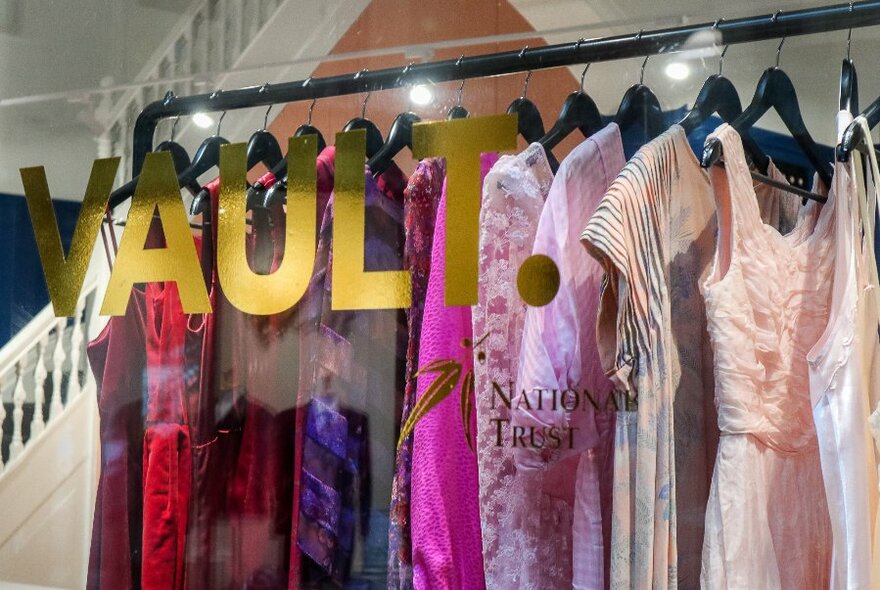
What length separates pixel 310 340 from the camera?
1418mm

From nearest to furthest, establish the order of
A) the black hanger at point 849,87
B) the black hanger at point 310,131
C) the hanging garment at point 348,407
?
the black hanger at point 849,87 → the hanging garment at point 348,407 → the black hanger at point 310,131

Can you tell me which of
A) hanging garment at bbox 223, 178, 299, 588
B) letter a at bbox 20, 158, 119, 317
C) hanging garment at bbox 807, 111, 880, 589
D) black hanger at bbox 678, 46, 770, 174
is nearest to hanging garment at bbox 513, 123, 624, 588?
black hanger at bbox 678, 46, 770, 174

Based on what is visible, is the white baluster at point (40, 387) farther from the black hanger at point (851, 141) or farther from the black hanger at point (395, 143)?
the black hanger at point (851, 141)

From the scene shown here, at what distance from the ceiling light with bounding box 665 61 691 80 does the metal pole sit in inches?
0.7

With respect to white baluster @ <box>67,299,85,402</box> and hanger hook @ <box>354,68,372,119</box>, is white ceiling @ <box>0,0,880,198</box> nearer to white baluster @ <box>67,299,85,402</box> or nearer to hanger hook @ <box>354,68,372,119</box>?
hanger hook @ <box>354,68,372,119</box>

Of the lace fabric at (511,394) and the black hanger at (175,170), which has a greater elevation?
the black hanger at (175,170)

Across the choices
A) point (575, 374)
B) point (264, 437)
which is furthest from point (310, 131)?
point (575, 374)

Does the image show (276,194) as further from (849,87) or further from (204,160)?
(849,87)

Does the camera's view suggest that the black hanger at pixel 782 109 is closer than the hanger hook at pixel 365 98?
Yes

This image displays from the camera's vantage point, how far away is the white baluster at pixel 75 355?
5.22ft

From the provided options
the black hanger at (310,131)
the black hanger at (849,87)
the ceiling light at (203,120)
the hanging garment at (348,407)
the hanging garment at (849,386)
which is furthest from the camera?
the ceiling light at (203,120)

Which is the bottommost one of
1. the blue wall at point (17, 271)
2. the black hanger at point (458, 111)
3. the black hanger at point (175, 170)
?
the blue wall at point (17, 271)

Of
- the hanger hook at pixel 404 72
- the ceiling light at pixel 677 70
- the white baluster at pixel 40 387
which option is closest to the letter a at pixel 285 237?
the hanger hook at pixel 404 72

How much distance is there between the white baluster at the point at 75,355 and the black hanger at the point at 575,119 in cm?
71
